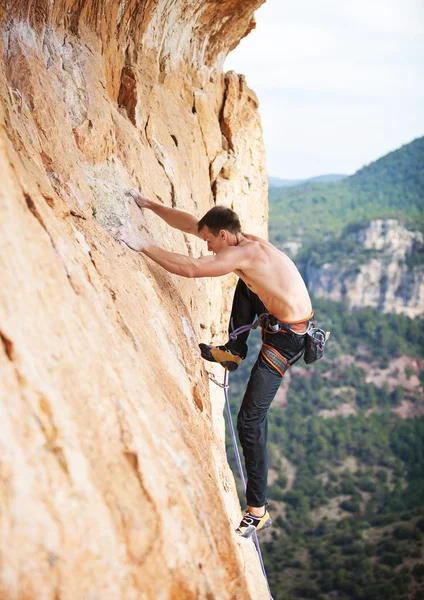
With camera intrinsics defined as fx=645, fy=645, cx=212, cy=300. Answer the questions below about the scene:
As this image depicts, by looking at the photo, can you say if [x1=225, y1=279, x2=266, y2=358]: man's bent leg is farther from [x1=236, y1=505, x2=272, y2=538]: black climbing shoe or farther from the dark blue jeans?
[x1=236, y1=505, x2=272, y2=538]: black climbing shoe

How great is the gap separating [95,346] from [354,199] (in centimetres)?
10126

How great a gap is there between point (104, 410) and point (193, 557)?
937 mm

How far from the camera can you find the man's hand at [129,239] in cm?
567

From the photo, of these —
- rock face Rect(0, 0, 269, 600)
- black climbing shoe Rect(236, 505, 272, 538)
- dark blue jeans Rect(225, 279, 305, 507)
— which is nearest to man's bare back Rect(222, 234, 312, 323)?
dark blue jeans Rect(225, 279, 305, 507)

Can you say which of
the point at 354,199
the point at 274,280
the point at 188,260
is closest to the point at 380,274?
the point at 354,199

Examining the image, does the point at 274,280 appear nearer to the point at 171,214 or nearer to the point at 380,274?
the point at 171,214

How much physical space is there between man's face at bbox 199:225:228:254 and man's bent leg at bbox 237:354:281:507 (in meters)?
1.13

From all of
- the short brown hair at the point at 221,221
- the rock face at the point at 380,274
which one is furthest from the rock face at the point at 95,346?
the rock face at the point at 380,274

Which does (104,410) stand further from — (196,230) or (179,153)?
(179,153)

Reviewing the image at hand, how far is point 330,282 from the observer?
3088 inches

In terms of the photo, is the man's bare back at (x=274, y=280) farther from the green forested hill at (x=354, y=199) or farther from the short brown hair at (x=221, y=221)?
the green forested hill at (x=354, y=199)

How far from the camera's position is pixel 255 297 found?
262 inches

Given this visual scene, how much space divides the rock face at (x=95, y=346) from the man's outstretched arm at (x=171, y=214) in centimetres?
19

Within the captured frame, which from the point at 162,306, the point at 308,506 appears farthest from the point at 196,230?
the point at 308,506
